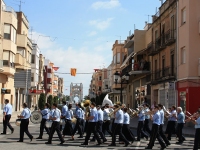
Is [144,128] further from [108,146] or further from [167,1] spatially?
[167,1]

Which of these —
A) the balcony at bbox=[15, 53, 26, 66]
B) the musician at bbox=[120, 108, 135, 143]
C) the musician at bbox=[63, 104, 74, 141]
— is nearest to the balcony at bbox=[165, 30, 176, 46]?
the musician at bbox=[63, 104, 74, 141]

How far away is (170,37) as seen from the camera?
33875mm

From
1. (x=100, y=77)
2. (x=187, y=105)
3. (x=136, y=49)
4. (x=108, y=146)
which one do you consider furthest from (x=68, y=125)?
(x=100, y=77)

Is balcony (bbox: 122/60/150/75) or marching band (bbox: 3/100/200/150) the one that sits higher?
balcony (bbox: 122/60/150/75)

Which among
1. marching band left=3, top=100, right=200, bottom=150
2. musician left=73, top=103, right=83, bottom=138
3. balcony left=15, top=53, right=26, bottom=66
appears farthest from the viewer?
balcony left=15, top=53, right=26, bottom=66

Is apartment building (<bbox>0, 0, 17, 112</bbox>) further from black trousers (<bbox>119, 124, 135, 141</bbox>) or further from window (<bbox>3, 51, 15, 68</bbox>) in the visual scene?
black trousers (<bbox>119, 124, 135, 141</bbox>)

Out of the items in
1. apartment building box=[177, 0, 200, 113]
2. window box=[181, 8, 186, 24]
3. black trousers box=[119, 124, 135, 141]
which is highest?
window box=[181, 8, 186, 24]

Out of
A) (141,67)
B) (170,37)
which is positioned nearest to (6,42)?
(141,67)

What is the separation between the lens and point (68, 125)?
19141 millimetres

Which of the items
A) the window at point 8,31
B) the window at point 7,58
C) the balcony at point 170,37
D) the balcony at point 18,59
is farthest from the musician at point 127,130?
the balcony at point 18,59

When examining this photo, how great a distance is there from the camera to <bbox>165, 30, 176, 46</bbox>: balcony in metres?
32.9

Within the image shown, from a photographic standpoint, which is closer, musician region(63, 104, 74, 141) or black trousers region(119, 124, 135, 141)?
black trousers region(119, 124, 135, 141)

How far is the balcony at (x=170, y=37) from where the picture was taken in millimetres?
32909

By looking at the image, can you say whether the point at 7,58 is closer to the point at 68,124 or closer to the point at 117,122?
the point at 68,124
